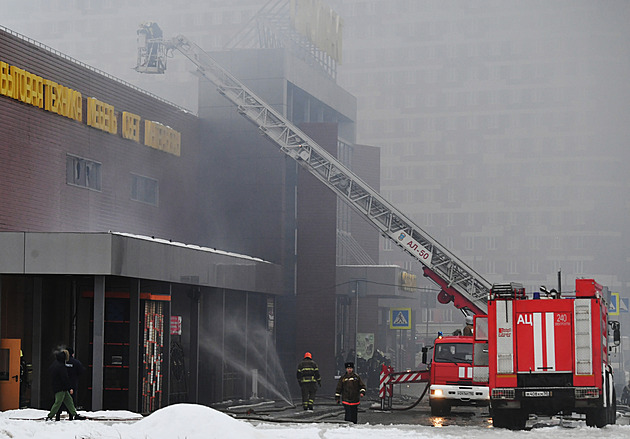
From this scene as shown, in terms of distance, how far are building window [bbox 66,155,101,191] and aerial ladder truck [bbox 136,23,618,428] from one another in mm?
6900

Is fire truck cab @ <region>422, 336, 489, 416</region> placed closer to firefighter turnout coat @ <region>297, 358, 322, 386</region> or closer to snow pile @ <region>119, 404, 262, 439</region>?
firefighter turnout coat @ <region>297, 358, 322, 386</region>

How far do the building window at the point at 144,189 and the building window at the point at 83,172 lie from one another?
8.14 feet

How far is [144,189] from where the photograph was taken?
37125mm

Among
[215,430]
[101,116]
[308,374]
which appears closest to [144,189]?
[101,116]

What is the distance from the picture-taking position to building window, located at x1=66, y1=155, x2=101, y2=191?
31922 mm

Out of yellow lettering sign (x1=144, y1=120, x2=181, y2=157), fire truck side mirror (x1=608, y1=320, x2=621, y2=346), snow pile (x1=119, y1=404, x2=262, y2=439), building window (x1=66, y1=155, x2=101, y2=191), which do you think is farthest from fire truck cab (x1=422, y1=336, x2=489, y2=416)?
yellow lettering sign (x1=144, y1=120, x2=181, y2=157)

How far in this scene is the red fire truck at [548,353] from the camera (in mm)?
21562

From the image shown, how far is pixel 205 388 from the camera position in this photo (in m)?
33.0

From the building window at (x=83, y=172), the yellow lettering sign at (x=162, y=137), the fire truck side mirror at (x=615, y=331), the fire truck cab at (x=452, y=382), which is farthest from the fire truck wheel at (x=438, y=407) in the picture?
the yellow lettering sign at (x=162, y=137)

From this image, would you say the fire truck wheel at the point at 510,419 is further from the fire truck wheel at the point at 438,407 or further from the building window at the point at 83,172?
the building window at the point at 83,172

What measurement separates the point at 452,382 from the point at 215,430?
1243 cm

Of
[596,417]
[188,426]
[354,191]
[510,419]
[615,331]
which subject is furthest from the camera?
[354,191]

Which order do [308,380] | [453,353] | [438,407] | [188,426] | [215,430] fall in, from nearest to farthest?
[215,430] < [188,426] < [438,407] < [453,353] < [308,380]

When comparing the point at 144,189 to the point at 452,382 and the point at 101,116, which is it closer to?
the point at 101,116
